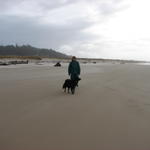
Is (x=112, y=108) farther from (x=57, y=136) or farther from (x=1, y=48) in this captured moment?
(x=1, y=48)

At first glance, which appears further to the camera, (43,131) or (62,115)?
(62,115)

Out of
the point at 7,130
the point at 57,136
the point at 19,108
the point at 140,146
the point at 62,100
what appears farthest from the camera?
the point at 62,100

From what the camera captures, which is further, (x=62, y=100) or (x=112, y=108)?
(x=62, y=100)

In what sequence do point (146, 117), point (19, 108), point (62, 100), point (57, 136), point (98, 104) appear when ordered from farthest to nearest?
point (62, 100) < point (98, 104) < point (19, 108) < point (146, 117) < point (57, 136)

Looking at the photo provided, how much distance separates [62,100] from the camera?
837 centimetres

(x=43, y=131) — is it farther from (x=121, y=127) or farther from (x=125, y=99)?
(x=125, y=99)

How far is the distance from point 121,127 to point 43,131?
5.46 feet

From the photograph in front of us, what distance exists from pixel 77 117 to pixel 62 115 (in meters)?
0.44

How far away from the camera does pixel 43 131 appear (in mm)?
5062

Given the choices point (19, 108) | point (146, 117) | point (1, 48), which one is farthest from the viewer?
point (1, 48)

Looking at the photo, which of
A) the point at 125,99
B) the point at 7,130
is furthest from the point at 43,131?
the point at 125,99

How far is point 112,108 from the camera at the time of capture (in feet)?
23.4

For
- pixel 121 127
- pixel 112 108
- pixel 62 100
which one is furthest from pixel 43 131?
pixel 62 100

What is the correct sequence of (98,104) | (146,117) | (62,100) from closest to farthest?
1. (146,117)
2. (98,104)
3. (62,100)
